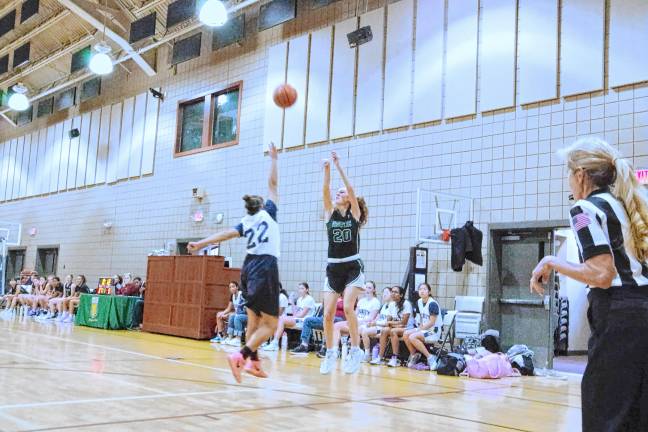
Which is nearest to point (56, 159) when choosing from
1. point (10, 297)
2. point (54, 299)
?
point (10, 297)

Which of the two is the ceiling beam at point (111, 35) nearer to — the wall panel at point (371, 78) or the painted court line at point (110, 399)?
the wall panel at point (371, 78)

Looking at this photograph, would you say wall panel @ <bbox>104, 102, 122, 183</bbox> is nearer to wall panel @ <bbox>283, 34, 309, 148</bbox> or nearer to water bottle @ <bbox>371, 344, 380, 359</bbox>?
wall panel @ <bbox>283, 34, 309, 148</bbox>

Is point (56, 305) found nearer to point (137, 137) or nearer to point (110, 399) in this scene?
point (137, 137)

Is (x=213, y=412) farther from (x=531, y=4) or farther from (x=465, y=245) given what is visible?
(x=531, y=4)

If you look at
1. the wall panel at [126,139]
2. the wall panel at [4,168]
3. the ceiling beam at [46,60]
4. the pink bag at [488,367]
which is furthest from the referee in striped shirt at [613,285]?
the wall panel at [4,168]

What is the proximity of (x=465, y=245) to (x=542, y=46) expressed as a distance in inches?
133

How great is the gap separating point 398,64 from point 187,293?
6353 millimetres

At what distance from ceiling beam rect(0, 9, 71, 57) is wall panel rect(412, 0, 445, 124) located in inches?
446

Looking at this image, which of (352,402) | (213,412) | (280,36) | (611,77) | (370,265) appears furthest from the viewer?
(280,36)

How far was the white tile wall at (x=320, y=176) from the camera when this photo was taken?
952 centimetres

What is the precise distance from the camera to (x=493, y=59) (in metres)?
10.3

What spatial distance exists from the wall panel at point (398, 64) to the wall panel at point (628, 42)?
3563mm

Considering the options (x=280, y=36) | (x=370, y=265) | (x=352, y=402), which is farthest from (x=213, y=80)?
(x=352, y=402)

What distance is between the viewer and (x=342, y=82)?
12.6 meters
